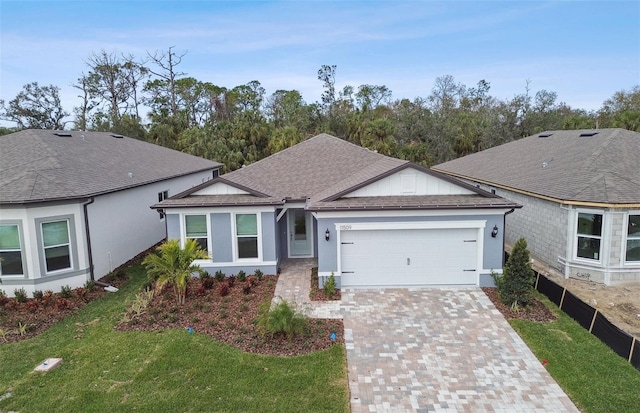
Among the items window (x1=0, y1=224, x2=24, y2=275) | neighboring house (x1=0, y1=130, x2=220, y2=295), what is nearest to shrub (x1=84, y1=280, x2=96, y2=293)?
neighboring house (x1=0, y1=130, x2=220, y2=295)

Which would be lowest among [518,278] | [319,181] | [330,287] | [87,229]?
[330,287]

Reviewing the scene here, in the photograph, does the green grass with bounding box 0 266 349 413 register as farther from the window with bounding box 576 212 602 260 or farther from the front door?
the window with bounding box 576 212 602 260

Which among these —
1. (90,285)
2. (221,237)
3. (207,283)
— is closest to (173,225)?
(221,237)

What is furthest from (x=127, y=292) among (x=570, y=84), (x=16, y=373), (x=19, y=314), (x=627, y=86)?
(x=627, y=86)

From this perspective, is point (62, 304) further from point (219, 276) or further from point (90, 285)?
point (219, 276)

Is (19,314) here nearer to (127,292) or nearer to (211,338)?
(127,292)
